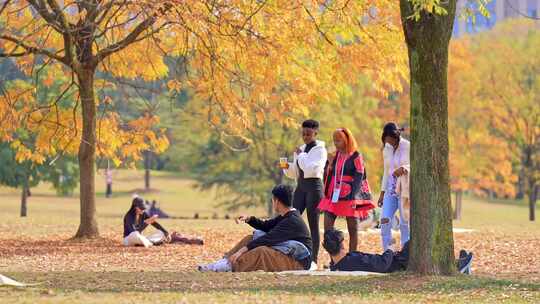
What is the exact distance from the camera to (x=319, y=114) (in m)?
45.1

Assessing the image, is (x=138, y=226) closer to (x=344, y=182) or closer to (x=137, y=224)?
(x=137, y=224)

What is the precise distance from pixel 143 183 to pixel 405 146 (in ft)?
238

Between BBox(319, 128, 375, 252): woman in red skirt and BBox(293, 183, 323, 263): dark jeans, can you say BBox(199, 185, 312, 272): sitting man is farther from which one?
BBox(293, 183, 323, 263): dark jeans

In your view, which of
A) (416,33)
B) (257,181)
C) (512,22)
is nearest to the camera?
(416,33)

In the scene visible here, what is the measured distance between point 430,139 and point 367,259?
1953mm

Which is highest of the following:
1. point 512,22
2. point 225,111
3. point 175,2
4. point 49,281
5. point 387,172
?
point 512,22

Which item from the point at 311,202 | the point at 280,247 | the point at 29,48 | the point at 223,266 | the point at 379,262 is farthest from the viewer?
the point at 29,48

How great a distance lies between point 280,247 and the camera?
13047 millimetres

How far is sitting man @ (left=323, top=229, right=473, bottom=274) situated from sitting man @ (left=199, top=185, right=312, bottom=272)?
0.31 m

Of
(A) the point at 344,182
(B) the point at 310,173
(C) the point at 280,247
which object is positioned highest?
(B) the point at 310,173

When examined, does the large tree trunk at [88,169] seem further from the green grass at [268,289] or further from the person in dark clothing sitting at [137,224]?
the green grass at [268,289]

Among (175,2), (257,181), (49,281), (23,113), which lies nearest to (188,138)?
(257,181)

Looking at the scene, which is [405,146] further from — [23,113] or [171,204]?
[171,204]

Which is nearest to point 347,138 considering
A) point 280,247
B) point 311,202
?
point 311,202
